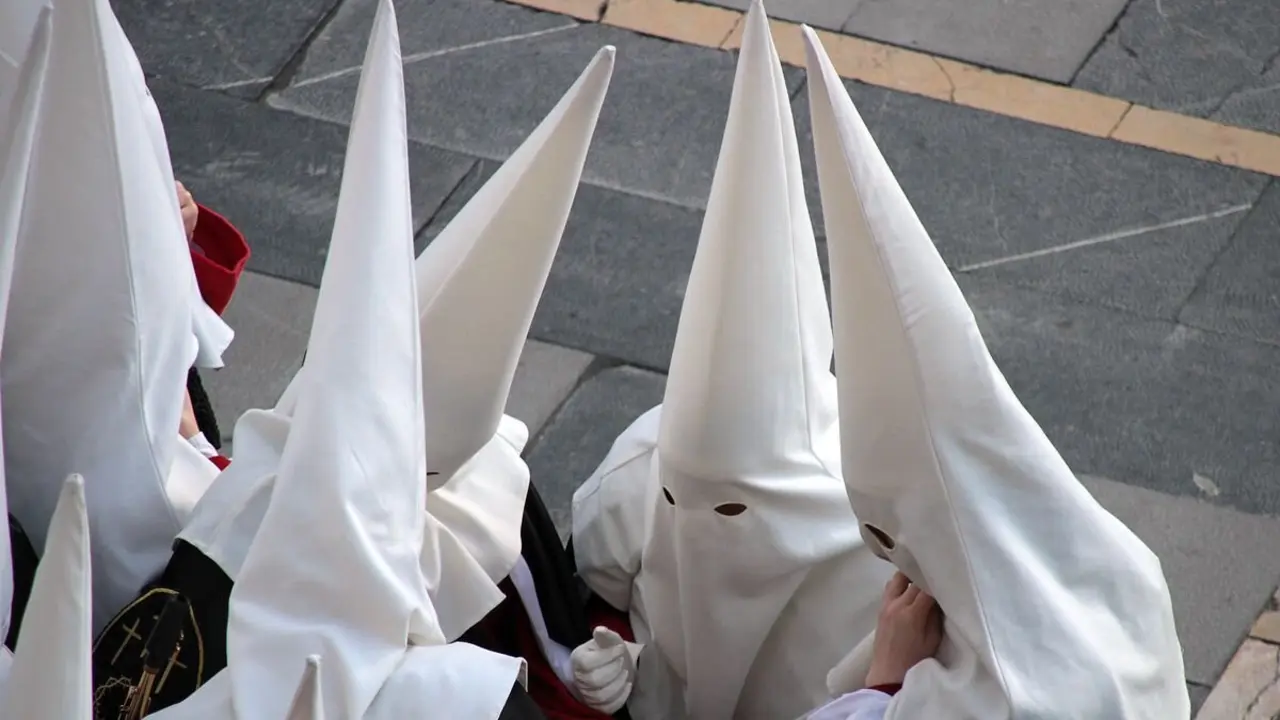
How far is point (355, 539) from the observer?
6.64 ft

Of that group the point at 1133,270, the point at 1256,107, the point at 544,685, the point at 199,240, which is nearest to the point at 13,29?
the point at 199,240

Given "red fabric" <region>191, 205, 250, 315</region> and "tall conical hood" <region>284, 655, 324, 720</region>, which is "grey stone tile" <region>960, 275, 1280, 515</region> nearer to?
"red fabric" <region>191, 205, 250, 315</region>

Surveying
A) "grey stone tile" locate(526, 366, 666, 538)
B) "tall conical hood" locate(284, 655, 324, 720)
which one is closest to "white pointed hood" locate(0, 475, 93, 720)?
"tall conical hood" locate(284, 655, 324, 720)

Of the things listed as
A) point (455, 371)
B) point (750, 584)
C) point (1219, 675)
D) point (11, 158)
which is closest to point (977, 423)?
point (750, 584)

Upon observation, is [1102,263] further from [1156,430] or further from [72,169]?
[72,169]

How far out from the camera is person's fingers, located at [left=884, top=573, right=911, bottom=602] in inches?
92.6

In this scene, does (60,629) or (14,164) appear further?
(14,164)

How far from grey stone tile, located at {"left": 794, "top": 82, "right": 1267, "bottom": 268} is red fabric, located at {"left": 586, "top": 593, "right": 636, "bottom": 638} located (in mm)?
2063

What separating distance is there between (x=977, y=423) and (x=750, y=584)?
56 centimetres

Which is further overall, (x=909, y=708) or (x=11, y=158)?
(x=909, y=708)

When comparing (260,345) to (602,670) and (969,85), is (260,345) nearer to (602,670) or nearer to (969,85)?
(602,670)

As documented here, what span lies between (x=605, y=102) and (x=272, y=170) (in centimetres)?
96

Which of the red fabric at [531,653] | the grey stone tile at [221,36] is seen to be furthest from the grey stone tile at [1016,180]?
the red fabric at [531,653]

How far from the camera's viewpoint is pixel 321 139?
4.98 metres
